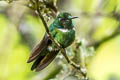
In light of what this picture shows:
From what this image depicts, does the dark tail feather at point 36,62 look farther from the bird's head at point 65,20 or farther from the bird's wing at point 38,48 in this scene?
the bird's head at point 65,20

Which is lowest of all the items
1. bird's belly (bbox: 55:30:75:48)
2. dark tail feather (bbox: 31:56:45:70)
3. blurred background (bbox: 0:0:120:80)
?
blurred background (bbox: 0:0:120:80)

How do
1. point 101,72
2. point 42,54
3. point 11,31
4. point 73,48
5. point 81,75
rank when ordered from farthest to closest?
point 101,72, point 11,31, point 73,48, point 81,75, point 42,54

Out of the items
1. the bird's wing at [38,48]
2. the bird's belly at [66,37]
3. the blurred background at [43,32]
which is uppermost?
the bird's wing at [38,48]

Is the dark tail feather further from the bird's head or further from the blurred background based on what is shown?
the blurred background

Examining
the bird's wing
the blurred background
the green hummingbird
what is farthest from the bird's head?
the blurred background

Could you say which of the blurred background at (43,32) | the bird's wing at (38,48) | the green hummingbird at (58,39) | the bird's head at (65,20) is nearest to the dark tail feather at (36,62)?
the green hummingbird at (58,39)

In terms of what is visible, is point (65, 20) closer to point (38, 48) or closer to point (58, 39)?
point (58, 39)

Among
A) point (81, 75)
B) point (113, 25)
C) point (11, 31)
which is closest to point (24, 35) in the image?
point (11, 31)

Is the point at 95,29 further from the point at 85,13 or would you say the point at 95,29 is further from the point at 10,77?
the point at 10,77
